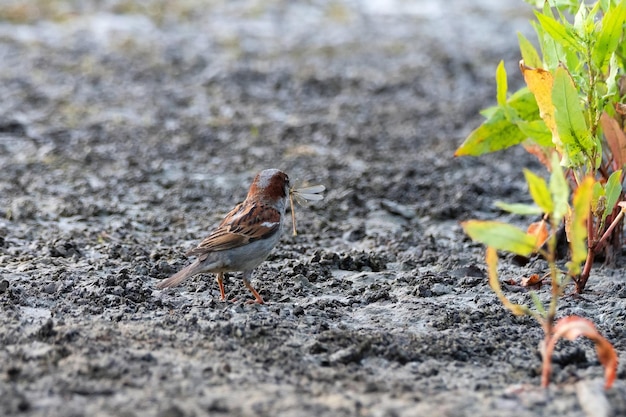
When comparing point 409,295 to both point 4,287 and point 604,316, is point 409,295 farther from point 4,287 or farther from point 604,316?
point 4,287

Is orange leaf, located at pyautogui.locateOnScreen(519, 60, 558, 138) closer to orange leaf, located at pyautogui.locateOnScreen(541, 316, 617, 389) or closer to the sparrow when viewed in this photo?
orange leaf, located at pyautogui.locateOnScreen(541, 316, 617, 389)

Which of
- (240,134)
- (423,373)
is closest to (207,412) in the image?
(423,373)

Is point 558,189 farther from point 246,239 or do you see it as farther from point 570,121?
point 246,239

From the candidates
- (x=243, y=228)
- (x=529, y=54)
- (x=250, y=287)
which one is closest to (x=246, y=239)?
(x=243, y=228)

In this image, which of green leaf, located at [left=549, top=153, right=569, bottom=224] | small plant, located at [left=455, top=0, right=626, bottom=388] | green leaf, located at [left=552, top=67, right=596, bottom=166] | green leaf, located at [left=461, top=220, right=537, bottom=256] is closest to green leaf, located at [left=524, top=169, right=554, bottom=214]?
green leaf, located at [left=549, top=153, right=569, bottom=224]

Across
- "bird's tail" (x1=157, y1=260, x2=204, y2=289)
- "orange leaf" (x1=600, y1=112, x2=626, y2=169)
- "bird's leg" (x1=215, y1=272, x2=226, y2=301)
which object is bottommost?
"bird's leg" (x1=215, y1=272, x2=226, y2=301)

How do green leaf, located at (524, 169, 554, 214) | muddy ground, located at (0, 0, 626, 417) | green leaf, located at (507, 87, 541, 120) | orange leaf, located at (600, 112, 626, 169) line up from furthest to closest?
1. green leaf, located at (507, 87, 541, 120)
2. orange leaf, located at (600, 112, 626, 169)
3. muddy ground, located at (0, 0, 626, 417)
4. green leaf, located at (524, 169, 554, 214)
